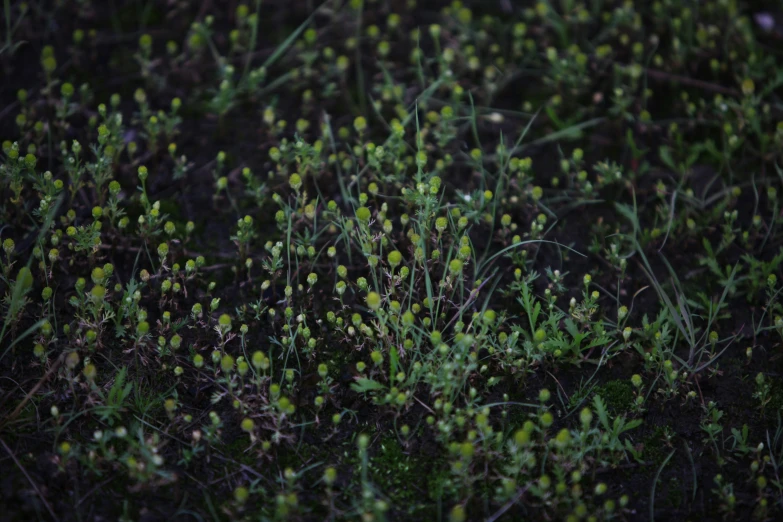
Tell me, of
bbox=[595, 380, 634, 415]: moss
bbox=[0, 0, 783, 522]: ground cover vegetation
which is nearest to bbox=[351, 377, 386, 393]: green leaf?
bbox=[0, 0, 783, 522]: ground cover vegetation

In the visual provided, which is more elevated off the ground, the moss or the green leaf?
the green leaf

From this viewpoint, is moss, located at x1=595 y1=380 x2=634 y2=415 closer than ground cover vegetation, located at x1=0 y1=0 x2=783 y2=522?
No

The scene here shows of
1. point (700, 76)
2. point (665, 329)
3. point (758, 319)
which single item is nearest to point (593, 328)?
point (665, 329)

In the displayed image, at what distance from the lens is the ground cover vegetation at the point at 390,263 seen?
2648 mm

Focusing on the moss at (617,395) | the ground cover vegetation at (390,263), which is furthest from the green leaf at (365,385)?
the moss at (617,395)

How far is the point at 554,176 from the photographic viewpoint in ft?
12.1

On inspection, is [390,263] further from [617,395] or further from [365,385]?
[617,395]

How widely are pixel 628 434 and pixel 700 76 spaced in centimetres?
219

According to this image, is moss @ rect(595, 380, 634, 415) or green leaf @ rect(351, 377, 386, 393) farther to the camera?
moss @ rect(595, 380, 634, 415)

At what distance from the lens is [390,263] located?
2875 millimetres

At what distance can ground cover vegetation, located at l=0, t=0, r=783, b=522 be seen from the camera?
265 cm

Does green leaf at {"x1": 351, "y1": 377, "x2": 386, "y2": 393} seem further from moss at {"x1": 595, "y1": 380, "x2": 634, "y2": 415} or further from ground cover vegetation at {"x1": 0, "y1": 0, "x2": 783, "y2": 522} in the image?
moss at {"x1": 595, "y1": 380, "x2": 634, "y2": 415}

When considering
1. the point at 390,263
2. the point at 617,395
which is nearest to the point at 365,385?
the point at 390,263

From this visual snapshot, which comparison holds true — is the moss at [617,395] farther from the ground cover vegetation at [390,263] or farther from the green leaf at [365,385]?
the green leaf at [365,385]
